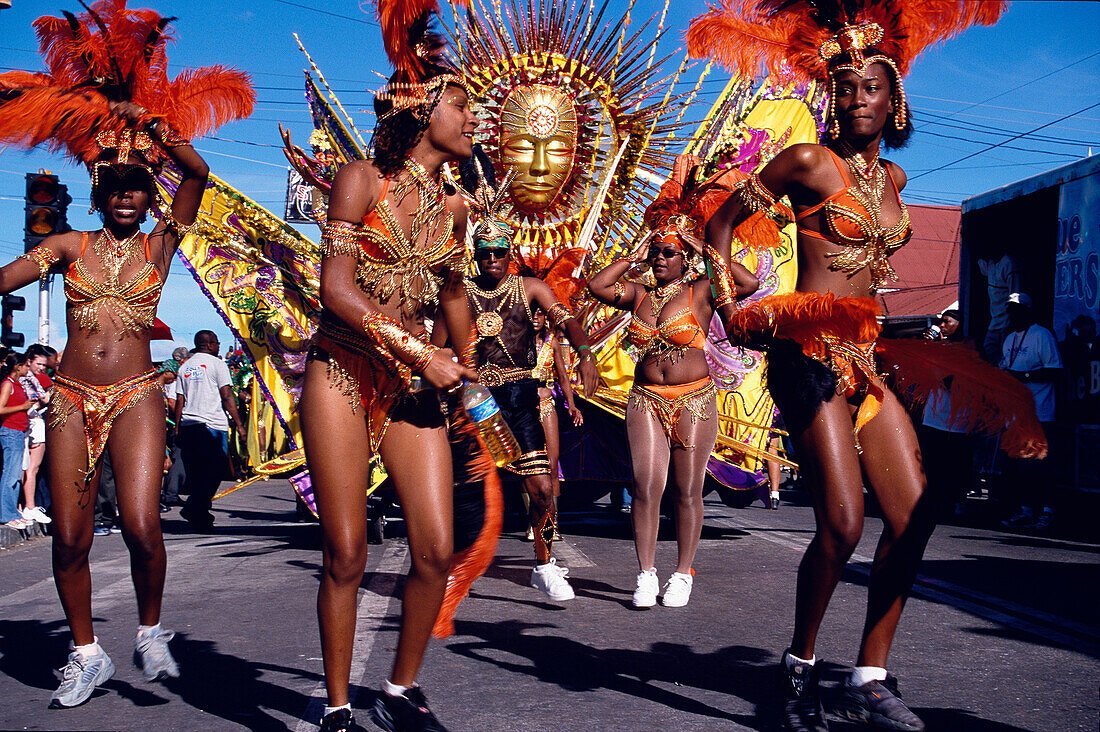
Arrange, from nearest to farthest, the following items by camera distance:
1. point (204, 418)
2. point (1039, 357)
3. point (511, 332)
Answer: point (511, 332)
point (1039, 357)
point (204, 418)

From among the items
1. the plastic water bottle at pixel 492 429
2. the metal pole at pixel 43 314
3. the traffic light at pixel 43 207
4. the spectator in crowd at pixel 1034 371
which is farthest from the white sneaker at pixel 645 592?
the metal pole at pixel 43 314

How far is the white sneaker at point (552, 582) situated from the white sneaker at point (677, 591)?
538 mm

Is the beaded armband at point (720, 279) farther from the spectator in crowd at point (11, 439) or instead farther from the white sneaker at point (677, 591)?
the spectator in crowd at point (11, 439)

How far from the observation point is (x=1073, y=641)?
179 inches

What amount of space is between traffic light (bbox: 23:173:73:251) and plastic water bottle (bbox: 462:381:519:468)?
21.9 feet

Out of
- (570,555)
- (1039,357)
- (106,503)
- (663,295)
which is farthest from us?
(106,503)

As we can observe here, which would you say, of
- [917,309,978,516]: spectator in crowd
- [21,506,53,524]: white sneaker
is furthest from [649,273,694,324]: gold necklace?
[21,506,53,524]: white sneaker

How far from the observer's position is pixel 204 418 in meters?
10.4

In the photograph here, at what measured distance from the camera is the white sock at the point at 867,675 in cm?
335

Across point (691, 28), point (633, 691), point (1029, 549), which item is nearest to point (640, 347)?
point (691, 28)

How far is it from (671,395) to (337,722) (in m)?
3.31

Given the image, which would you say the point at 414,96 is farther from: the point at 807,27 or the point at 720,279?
the point at 807,27

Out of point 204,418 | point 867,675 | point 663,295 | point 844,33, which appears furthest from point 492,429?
point 204,418

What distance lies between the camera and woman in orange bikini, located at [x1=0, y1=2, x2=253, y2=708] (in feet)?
12.9
